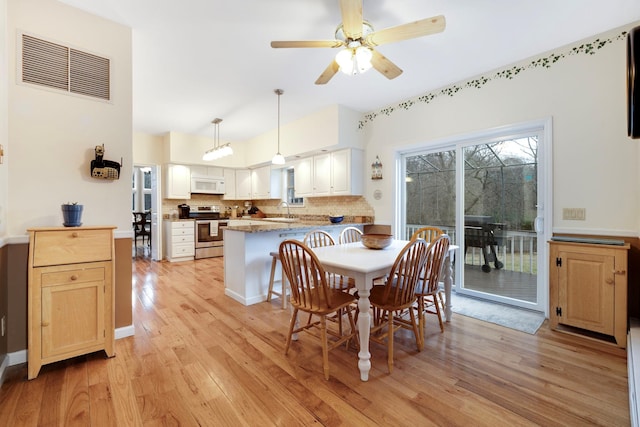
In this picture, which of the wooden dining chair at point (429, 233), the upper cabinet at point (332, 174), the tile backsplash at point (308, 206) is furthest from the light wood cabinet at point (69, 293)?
the tile backsplash at point (308, 206)

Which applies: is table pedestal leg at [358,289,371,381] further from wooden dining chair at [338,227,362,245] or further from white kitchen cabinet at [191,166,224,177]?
white kitchen cabinet at [191,166,224,177]

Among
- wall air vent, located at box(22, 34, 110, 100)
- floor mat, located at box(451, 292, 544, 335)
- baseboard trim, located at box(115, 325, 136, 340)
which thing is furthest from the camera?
floor mat, located at box(451, 292, 544, 335)

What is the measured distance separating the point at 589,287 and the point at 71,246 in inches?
159

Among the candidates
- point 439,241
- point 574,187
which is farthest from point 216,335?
point 574,187

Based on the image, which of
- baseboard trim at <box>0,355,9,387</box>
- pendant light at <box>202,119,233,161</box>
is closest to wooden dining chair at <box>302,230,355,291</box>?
pendant light at <box>202,119,233,161</box>

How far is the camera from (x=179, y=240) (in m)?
5.84

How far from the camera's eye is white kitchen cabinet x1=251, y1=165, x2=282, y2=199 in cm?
624

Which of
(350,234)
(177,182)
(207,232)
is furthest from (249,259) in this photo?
(177,182)

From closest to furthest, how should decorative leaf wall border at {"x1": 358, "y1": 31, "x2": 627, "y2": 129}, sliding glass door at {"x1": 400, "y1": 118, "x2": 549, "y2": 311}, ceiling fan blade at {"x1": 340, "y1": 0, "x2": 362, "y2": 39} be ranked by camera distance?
ceiling fan blade at {"x1": 340, "y1": 0, "x2": 362, "y2": 39}, decorative leaf wall border at {"x1": 358, "y1": 31, "x2": 627, "y2": 129}, sliding glass door at {"x1": 400, "y1": 118, "x2": 549, "y2": 311}

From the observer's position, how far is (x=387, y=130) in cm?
430

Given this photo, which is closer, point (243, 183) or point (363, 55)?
point (363, 55)

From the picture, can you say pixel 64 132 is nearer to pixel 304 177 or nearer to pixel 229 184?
pixel 304 177

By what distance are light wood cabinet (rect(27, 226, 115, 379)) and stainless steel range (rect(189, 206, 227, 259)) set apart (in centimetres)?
390

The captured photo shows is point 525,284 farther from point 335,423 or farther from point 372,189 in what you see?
point 335,423
